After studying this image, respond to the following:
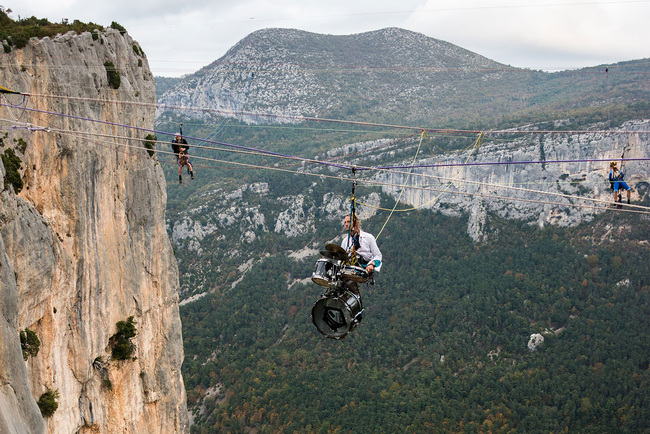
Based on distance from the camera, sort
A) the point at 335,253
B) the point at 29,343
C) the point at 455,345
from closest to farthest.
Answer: the point at 335,253 < the point at 29,343 < the point at 455,345

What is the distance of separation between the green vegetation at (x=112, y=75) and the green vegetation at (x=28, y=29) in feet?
4.65

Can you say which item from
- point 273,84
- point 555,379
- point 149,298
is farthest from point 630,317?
point 273,84

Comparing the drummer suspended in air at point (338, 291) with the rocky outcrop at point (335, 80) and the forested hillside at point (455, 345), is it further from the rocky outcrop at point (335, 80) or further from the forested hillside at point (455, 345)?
the rocky outcrop at point (335, 80)

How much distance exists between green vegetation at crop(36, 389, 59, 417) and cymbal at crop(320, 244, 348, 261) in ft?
37.7

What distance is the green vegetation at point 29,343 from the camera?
1638 cm

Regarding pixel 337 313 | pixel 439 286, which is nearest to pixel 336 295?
pixel 337 313

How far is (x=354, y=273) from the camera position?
13008mm

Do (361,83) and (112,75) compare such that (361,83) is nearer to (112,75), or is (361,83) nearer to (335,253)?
(112,75)

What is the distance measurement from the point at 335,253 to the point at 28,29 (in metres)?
14.1

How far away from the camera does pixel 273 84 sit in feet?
427

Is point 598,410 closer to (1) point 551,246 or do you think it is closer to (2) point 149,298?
(1) point 551,246

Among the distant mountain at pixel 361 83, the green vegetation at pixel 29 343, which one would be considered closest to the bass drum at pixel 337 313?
the green vegetation at pixel 29 343

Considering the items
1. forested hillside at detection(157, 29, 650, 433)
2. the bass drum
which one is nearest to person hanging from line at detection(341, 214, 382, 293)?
the bass drum

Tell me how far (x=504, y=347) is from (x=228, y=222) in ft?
156
